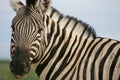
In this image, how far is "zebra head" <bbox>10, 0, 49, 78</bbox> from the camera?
30.1 feet

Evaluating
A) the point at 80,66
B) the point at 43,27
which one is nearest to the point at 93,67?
the point at 80,66

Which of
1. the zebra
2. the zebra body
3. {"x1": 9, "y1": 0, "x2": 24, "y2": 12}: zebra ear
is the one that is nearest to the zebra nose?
the zebra

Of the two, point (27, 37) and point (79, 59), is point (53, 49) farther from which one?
point (27, 37)

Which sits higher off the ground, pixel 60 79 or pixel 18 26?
pixel 18 26

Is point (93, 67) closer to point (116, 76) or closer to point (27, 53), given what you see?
point (116, 76)

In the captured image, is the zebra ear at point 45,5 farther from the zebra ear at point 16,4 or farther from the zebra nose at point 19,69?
the zebra nose at point 19,69

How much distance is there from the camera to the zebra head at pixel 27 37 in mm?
9188

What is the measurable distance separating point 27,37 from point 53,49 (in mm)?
710

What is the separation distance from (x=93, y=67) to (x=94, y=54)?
0.92 ft

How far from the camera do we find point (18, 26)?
9.39 meters

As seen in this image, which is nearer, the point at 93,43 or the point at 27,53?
the point at 27,53

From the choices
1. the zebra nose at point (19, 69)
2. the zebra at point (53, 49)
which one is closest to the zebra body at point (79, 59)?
the zebra at point (53, 49)

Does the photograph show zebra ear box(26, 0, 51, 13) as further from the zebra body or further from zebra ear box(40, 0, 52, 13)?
the zebra body

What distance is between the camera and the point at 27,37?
9289 millimetres
